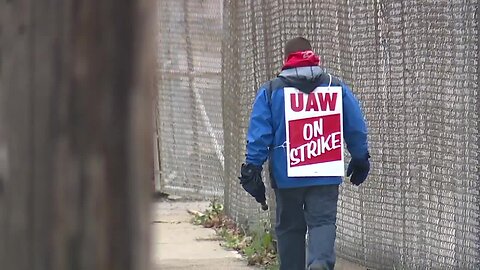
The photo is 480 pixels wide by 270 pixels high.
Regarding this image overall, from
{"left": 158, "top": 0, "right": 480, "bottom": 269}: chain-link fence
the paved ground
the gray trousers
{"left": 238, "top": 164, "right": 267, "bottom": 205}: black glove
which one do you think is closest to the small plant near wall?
the paved ground

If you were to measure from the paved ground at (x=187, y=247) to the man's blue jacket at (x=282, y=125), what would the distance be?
45.2 inches

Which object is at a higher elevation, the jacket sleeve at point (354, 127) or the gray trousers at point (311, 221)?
the jacket sleeve at point (354, 127)

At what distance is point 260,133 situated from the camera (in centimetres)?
608

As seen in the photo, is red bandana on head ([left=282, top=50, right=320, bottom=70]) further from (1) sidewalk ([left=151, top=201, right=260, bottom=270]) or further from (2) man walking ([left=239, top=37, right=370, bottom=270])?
(1) sidewalk ([left=151, top=201, right=260, bottom=270])

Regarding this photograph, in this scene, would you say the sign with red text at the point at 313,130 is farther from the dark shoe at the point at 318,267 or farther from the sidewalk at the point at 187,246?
the sidewalk at the point at 187,246

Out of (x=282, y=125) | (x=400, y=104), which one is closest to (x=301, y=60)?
(x=282, y=125)

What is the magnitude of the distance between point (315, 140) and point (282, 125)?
0.22m

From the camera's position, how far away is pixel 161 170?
11.9 metres

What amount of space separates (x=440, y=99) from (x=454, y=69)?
230mm

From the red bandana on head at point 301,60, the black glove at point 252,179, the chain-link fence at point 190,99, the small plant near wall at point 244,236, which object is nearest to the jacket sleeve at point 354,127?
the red bandana on head at point 301,60

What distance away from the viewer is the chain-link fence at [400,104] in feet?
18.7

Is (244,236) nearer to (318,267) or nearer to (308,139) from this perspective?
(318,267)

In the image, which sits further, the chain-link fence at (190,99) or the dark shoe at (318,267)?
the chain-link fence at (190,99)

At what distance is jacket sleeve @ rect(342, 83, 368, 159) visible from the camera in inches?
243
